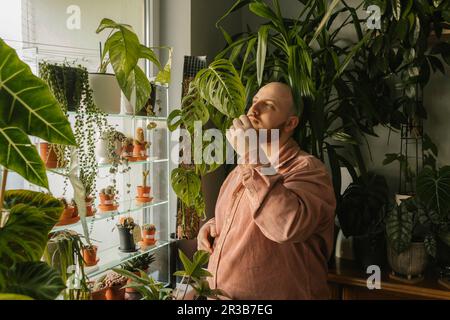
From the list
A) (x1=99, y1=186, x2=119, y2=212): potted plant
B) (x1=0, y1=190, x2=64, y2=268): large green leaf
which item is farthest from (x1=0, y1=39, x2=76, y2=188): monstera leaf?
(x1=99, y1=186, x2=119, y2=212): potted plant

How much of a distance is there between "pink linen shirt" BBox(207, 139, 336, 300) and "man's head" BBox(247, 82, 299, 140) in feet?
0.26

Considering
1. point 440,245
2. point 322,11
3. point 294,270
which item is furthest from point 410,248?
point 322,11

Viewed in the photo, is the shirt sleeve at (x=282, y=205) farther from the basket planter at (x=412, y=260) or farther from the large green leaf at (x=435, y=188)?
the basket planter at (x=412, y=260)

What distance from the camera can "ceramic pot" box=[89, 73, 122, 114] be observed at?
1549mm

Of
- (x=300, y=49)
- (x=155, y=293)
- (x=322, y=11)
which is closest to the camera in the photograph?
(x=155, y=293)

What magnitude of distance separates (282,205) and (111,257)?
0.99 meters

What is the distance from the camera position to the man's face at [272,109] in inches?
57.5

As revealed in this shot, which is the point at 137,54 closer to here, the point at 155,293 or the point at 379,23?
the point at 155,293

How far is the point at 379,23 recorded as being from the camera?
1.81m

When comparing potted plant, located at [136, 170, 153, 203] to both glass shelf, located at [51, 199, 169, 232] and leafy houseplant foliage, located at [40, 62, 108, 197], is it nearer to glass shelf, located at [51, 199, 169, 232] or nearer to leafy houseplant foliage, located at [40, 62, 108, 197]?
glass shelf, located at [51, 199, 169, 232]

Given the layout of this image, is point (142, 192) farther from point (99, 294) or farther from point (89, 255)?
point (99, 294)

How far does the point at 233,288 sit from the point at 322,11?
1.38 metres

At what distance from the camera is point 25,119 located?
0.81m

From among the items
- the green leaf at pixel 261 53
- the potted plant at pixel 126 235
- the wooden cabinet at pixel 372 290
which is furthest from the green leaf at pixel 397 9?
the potted plant at pixel 126 235
